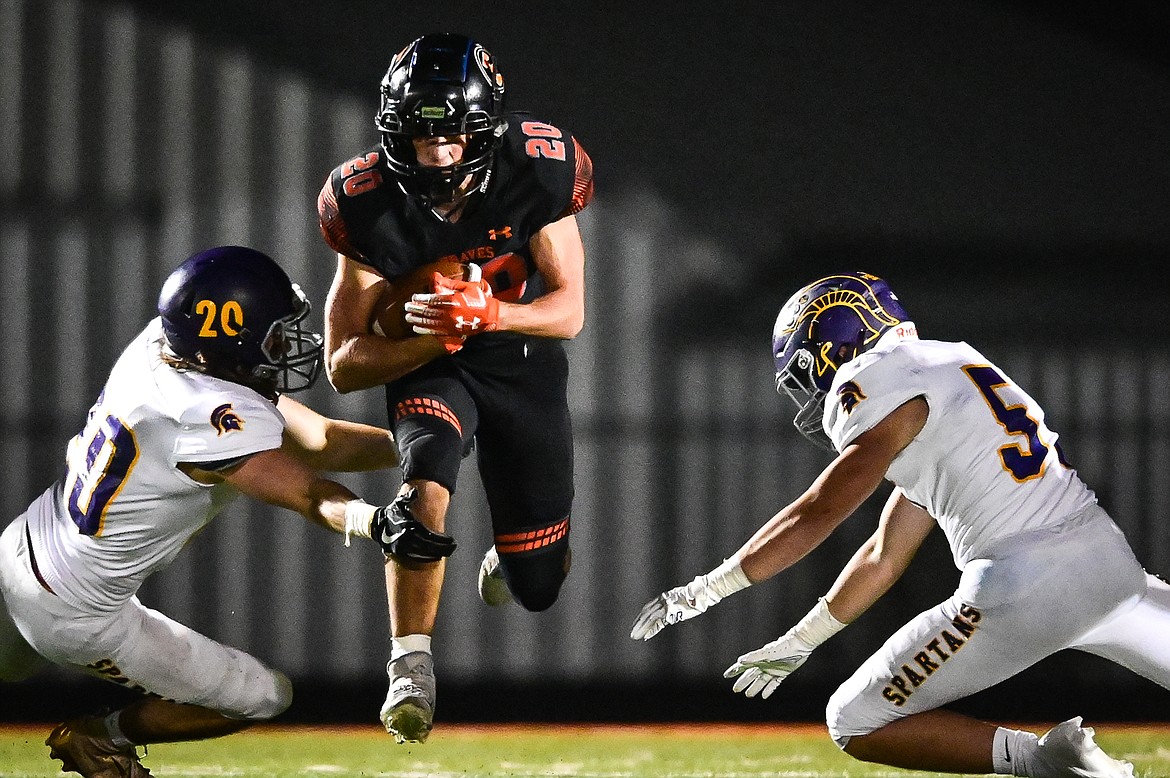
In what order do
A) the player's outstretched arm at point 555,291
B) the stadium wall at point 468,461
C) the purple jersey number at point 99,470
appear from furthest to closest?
the stadium wall at point 468,461
the player's outstretched arm at point 555,291
the purple jersey number at point 99,470

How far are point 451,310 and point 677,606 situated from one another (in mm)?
774

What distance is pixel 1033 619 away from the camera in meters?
2.52

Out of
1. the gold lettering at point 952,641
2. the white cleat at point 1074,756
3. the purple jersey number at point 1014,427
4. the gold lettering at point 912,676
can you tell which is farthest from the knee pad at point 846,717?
the purple jersey number at point 1014,427

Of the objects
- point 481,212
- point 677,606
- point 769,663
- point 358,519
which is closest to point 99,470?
point 358,519

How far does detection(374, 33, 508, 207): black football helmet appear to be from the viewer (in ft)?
9.34

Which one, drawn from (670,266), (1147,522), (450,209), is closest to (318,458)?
(450,209)

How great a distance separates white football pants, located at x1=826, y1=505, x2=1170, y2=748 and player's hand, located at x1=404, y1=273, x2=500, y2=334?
107 cm

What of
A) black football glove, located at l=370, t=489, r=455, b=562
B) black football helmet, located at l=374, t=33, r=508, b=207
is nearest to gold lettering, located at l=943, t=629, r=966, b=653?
black football glove, located at l=370, t=489, r=455, b=562

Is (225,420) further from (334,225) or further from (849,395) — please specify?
(849,395)

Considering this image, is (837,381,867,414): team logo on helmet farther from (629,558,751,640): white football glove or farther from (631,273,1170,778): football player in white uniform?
(629,558,751,640): white football glove

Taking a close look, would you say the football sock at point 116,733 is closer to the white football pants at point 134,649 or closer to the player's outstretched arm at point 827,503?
the white football pants at point 134,649

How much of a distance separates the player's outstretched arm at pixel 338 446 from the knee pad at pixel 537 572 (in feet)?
1.49

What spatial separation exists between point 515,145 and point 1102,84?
254 cm

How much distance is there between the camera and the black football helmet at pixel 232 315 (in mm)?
2723
